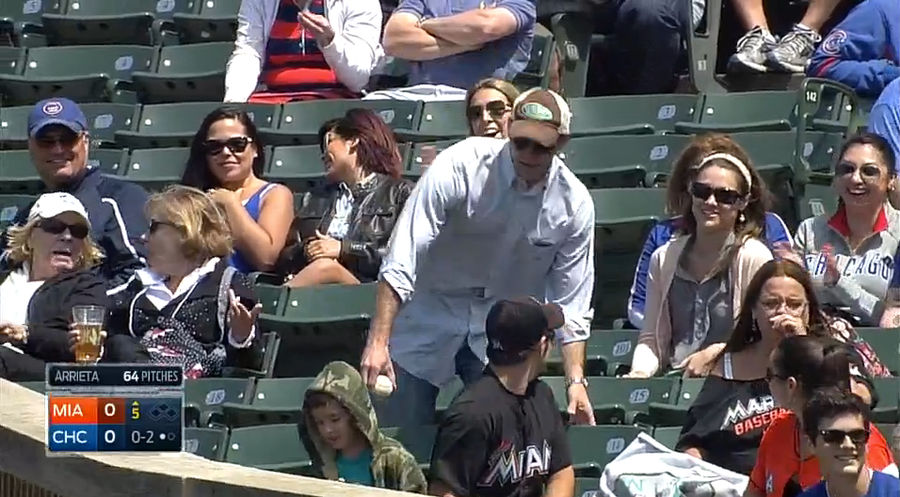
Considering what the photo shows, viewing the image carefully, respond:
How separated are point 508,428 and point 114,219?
7.52 feet

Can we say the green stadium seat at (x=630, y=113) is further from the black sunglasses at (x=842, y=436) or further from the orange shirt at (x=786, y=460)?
the black sunglasses at (x=842, y=436)

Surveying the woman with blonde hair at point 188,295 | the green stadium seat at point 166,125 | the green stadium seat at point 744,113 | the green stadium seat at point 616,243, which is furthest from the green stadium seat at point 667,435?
the green stadium seat at point 166,125

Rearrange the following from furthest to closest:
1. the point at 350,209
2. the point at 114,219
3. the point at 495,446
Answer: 1. the point at 114,219
2. the point at 350,209
3. the point at 495,446

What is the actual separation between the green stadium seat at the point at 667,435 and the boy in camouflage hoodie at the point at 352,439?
0.74 meters

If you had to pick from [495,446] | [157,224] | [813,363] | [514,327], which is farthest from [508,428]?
[157,224]

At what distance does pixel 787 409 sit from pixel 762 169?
222 centimetres

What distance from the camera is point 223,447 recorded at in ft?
20.8

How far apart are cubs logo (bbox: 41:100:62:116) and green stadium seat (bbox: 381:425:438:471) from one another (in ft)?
6.99

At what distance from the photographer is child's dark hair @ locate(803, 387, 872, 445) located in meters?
4.40

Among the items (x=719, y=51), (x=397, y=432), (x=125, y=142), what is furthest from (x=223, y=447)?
(x=719, y=51)

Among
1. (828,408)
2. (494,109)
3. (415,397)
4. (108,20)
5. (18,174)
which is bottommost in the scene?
(415,397)

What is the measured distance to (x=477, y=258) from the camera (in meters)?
6.03

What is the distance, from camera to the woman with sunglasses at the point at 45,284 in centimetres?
661

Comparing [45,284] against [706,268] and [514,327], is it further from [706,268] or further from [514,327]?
[706,268]
